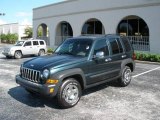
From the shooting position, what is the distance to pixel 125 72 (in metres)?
9.17

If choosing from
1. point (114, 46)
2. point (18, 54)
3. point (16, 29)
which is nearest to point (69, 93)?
point (114, 46)

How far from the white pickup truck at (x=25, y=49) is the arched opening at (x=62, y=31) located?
4860 millimetres

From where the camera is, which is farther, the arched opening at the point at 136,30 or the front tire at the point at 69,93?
the arched opening at the point at 136,30

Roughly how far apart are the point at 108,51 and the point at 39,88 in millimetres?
2846

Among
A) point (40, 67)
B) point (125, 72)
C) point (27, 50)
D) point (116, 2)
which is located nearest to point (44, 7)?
point (27, 50)

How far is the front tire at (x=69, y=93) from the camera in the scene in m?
6.61

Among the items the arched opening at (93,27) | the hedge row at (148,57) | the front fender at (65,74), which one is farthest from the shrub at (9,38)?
the front fender at (65,74)

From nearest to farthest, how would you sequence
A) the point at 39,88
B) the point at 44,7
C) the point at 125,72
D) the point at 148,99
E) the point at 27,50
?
the point at 39,88
the point at 148,99
the point at 125,72
the point at 27,50
the point at 44,7

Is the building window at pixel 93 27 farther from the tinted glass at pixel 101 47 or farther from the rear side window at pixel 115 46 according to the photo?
the tinted glass at pixel 101 47

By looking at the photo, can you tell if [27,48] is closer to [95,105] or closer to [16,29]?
[95,105]

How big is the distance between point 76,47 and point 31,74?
177 cm

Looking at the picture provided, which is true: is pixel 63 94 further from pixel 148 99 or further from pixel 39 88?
pixel 148 99

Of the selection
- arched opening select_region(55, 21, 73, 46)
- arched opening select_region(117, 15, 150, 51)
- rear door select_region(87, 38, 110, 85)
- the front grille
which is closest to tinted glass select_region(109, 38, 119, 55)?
rear door select_region(87, 38, 110, 85)

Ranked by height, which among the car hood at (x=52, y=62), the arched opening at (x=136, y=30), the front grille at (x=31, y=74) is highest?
the arched opening at (x=136, y=30)
